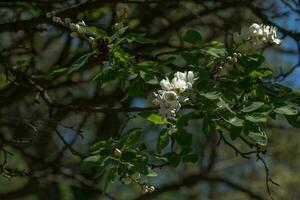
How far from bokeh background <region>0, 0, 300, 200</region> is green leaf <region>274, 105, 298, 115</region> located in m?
0.94

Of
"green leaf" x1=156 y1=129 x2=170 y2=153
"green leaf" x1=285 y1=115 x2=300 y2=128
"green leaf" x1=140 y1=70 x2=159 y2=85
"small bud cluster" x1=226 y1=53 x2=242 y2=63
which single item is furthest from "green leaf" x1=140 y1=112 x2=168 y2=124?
"green leaf" x1=285 y1=115 x2=300 y2=128

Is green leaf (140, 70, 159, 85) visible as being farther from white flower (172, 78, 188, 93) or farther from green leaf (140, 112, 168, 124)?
white flower (172, 78, 188, 93)

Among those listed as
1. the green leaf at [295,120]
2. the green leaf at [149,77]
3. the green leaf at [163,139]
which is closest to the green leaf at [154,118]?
the green leaf at [163,139]

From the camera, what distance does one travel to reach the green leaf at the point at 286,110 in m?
2.67

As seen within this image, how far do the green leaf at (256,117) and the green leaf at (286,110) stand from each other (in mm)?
119

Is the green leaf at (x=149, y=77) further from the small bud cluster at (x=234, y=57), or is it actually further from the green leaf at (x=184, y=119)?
the small bud cluster at (x=234, y=57)

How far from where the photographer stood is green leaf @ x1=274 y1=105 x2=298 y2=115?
8.75 feet

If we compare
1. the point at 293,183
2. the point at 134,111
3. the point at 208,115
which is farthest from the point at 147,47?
the point at 293,183

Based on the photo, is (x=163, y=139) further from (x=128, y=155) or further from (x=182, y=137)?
(x=128, y=155)

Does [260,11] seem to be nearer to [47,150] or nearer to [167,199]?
[47,150]

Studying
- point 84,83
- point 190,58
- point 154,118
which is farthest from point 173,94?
point 84,83

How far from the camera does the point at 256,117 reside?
259 cm

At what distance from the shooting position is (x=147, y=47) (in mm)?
5441

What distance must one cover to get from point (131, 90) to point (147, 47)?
254cm
